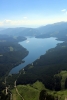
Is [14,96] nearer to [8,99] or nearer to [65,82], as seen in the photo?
[8,99]

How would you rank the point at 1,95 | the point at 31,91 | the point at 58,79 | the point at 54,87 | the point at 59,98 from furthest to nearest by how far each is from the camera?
the point at 58,79 → the point at 54,87 → the point at 1,95 → the point at 31,91 → the point at 59,98

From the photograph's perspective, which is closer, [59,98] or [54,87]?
[59,98]

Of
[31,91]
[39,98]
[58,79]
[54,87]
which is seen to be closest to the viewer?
[39,98]

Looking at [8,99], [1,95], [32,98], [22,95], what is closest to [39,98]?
[32,98]

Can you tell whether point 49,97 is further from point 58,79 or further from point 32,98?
point 58,79

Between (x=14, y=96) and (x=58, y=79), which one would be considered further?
(x=58, y=79)

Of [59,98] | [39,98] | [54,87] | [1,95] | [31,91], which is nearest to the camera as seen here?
[59,98]

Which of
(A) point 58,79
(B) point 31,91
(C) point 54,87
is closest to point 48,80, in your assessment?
(A) point 58,79

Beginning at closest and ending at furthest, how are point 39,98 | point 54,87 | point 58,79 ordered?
point 39,98 < point 54,87 < point 58,79

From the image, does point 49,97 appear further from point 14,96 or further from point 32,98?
point 14,96
